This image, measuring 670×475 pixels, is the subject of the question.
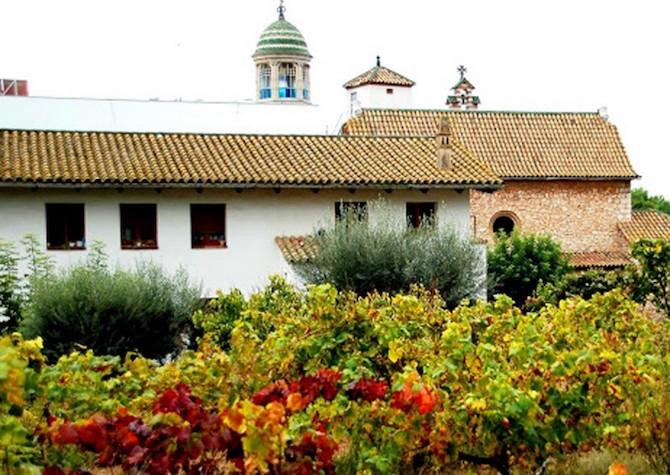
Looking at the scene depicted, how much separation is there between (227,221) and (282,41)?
33428 mm

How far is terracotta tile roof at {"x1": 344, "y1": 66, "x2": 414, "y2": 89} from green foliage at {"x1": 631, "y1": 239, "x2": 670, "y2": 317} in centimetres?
2992

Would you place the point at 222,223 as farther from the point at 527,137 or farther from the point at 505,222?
the point at 527,137

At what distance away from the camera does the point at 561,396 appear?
750 centimetres

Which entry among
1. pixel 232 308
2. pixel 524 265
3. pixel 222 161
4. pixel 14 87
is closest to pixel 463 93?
pixel 524 265

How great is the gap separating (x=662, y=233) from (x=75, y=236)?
2624 cm

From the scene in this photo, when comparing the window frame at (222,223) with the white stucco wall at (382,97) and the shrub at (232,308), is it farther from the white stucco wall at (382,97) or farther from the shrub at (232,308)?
the white stucco wall at (382,97)

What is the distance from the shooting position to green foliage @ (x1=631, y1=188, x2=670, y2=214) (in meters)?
71.6

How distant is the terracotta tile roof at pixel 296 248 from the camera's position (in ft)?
82.9

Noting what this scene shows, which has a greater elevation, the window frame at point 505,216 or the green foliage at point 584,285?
the window frame at point 505,216

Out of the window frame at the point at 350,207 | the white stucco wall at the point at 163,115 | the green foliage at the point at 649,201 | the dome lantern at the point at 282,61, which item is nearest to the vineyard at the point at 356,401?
the window frame at the point at 350,207

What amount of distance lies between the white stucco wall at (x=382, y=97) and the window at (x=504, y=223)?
12023 millimetres

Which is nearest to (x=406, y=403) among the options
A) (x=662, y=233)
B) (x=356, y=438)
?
(x=356, y=438)

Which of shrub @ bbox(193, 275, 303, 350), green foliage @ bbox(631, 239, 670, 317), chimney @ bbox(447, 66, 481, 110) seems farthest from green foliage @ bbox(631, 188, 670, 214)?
shrub @ bbox(193, 275, 303, 350)

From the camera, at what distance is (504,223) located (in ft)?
137
